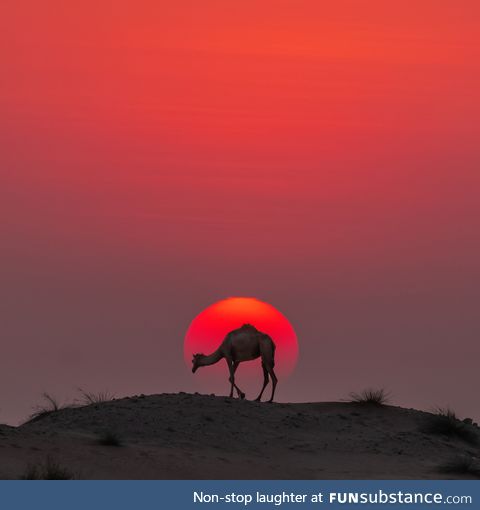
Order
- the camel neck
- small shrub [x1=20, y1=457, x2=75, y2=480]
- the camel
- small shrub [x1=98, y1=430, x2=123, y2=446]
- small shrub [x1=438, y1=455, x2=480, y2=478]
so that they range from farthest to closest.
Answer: the camel neck
the camel
small shrub [x1=438, y1=455, x2=480, y2=478]
small shrub [x1=98, y1=430, x2=123, y2=446]
small shrub [x1=20, y1=457, x2=75, y2=480]

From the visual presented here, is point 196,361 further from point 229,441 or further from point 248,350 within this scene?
point 229,441

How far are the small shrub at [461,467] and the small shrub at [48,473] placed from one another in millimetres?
10441

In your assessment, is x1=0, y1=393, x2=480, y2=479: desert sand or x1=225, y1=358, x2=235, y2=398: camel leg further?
x1=225, y1=358, x2=235, y2=398: camel leg

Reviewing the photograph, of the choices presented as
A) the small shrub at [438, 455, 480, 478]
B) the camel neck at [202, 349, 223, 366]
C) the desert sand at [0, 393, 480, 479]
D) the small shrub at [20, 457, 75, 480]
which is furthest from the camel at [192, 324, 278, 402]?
the small shrub at [20, 457, 75, 480]

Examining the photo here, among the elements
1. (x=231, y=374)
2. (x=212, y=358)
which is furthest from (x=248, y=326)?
(x=212, y=358)

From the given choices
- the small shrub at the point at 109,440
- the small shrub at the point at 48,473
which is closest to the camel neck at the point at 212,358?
the small shrub at the point at 109,440

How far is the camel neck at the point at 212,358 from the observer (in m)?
50.5

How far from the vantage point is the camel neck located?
5047cm

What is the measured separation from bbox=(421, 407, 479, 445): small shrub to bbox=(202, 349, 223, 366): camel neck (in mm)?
6745

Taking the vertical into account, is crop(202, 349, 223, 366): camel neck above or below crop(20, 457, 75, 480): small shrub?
above

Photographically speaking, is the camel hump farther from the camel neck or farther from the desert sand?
the desert sand

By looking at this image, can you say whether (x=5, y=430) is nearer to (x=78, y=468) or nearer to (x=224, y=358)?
(x=78, y=468)

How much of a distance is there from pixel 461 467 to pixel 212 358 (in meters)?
11.6

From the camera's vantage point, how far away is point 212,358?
50.8m
